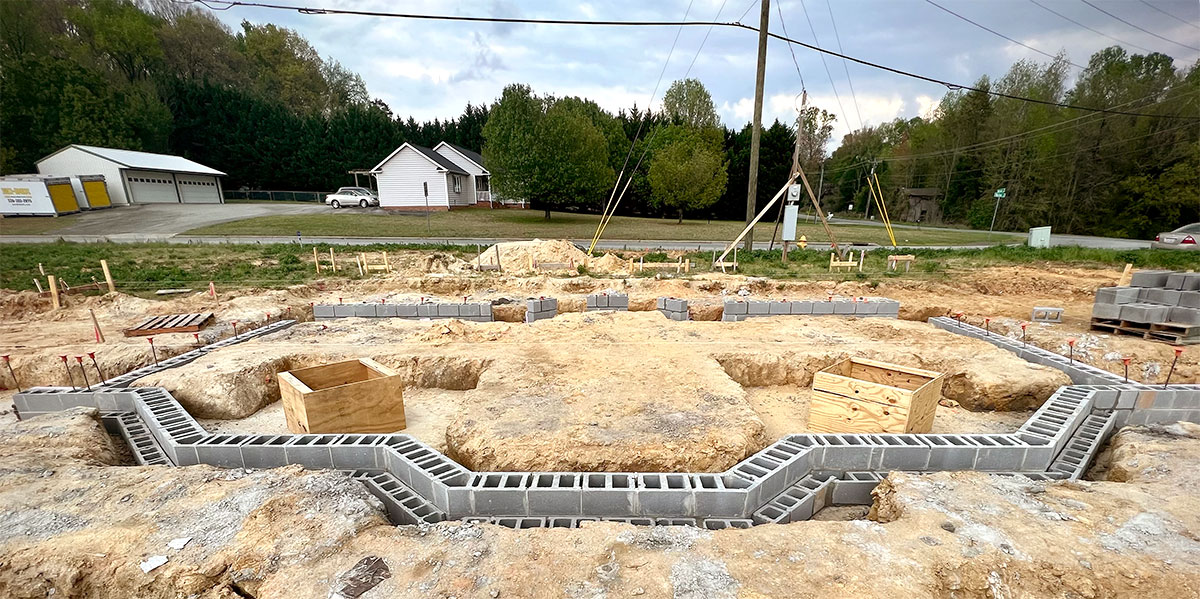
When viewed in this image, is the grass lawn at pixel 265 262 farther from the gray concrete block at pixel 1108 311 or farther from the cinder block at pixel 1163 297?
the cinder block at pixel 1163 297

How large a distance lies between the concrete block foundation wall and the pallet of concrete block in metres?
3.36

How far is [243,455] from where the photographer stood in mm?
4121

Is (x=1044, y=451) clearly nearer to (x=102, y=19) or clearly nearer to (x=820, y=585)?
(x=820, y=585)

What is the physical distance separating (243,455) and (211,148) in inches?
1713

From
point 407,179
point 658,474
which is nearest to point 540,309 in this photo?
point 658,474

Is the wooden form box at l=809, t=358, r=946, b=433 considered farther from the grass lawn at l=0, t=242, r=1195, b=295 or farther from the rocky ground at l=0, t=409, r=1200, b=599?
the grass lawn at l=0, t=242, r=1195, b=295

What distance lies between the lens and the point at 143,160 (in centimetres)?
2539

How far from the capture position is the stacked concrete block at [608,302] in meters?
8.90

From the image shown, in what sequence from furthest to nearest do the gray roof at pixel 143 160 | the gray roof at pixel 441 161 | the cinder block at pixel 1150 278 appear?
the gray roof at pixel 441 161, the gray roof at pixel 143 160, the cinder block at pixel 1150 278

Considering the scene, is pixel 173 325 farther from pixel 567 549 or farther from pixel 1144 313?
pixel 1144 313

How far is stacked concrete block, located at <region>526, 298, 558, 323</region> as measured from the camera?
8328 mm

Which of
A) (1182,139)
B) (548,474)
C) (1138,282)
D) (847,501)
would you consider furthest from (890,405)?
(1182,139)

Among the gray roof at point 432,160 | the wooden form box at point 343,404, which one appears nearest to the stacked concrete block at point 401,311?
the wooden form box at point 343,404

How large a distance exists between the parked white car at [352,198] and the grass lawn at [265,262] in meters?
14.1
